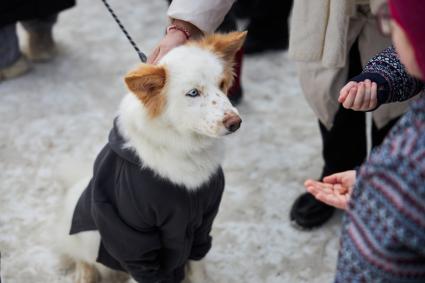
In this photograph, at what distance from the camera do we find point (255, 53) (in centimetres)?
367

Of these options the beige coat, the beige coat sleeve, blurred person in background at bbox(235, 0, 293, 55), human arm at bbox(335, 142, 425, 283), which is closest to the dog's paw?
the beige coat

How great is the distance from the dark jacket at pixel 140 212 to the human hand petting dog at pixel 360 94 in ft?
1.81

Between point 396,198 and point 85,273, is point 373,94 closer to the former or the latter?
point 396,198

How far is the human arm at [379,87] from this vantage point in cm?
141

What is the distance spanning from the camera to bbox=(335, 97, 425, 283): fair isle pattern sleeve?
2.88 ft

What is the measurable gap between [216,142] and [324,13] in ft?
1.84

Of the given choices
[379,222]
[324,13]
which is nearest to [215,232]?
[324,13]

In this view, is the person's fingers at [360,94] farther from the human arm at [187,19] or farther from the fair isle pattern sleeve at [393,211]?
the human arm at [187,19]

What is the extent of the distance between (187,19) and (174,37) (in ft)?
0.24

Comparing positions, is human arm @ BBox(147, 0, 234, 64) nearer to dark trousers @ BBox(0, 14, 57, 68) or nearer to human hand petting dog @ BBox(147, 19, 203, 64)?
human hand petting dog @ BBox(147, 19, 203, 64)

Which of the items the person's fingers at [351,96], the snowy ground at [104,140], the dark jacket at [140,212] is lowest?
the snowy ground at [104,140]

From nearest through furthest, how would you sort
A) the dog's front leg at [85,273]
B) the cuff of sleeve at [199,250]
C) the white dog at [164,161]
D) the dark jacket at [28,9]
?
the white dog at [164,161]
the cuff of sleeve at [199,250]
the dog's front leg at [85,273]
the dark jacket at [28,9]

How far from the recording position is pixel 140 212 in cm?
161

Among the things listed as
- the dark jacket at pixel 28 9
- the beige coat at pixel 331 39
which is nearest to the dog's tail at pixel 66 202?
the beige coat at pixel 331 39
